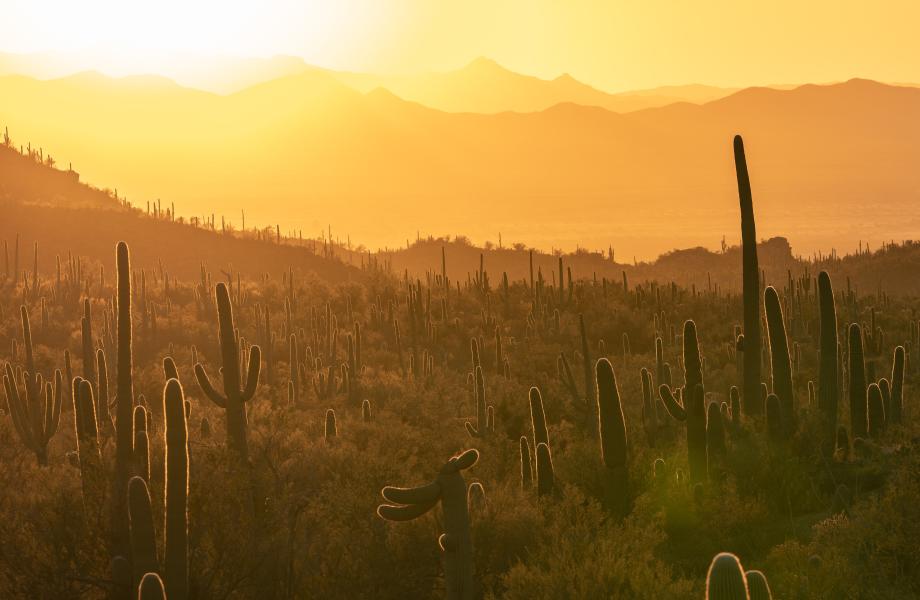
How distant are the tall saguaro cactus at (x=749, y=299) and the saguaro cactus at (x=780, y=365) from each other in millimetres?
1020

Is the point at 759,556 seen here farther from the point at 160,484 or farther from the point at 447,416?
the point at 447,416

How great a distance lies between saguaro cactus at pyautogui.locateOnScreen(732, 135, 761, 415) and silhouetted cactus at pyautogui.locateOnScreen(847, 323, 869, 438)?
7.56 feet

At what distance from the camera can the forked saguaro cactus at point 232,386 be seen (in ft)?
56.5

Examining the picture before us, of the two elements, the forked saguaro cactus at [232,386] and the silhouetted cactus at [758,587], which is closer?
the silhouetted cactus at [758,587]

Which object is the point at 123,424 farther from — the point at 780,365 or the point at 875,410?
the point at 875,410

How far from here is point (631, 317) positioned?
46.0 meters

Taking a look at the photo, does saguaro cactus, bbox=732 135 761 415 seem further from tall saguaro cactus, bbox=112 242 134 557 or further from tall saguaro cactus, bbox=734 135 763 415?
tall saguaro cactus, bbox=112 242 134 557

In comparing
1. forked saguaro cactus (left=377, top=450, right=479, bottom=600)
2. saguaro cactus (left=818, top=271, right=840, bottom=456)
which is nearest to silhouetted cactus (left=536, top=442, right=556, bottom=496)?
forked saguaro cactus (left=377, top=450, right=479, bottom=600)

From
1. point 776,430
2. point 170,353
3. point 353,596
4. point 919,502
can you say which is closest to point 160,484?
point 353,596

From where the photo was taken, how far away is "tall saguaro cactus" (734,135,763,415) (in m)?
22.0

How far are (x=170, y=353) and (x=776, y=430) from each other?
2850 centimetres

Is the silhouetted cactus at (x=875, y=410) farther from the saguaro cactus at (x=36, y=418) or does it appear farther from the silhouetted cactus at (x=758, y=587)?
the saguaro cactus at (x=36, y=418)

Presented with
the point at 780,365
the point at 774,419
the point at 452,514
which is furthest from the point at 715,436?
the point at 452,514

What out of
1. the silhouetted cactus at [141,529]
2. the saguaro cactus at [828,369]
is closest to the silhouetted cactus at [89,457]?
the silhouetted cactus at [141,529]
